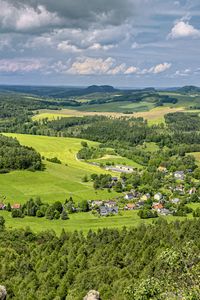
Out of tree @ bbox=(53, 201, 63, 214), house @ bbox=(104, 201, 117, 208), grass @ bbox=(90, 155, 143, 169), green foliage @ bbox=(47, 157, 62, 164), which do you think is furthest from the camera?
grass @ bbox=(90, 155, 143, 169)

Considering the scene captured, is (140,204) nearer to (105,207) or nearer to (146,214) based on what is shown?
(146,214)

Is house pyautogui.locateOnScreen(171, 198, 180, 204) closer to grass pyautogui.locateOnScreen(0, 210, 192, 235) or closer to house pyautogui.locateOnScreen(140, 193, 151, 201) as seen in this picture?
house pyautogui.locateOnScreen(140, 193, 151, 201)

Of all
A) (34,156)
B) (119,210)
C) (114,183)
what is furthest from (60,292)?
(34,156)

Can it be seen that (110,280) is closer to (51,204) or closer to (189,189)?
(51,204)

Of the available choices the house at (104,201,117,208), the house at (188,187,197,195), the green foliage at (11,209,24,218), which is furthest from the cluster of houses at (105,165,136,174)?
the green foliage at (11,209,24,218)

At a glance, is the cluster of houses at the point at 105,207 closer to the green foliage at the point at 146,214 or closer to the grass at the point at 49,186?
the grass at the point at 49,186

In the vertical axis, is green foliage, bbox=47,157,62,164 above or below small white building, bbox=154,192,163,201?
above
